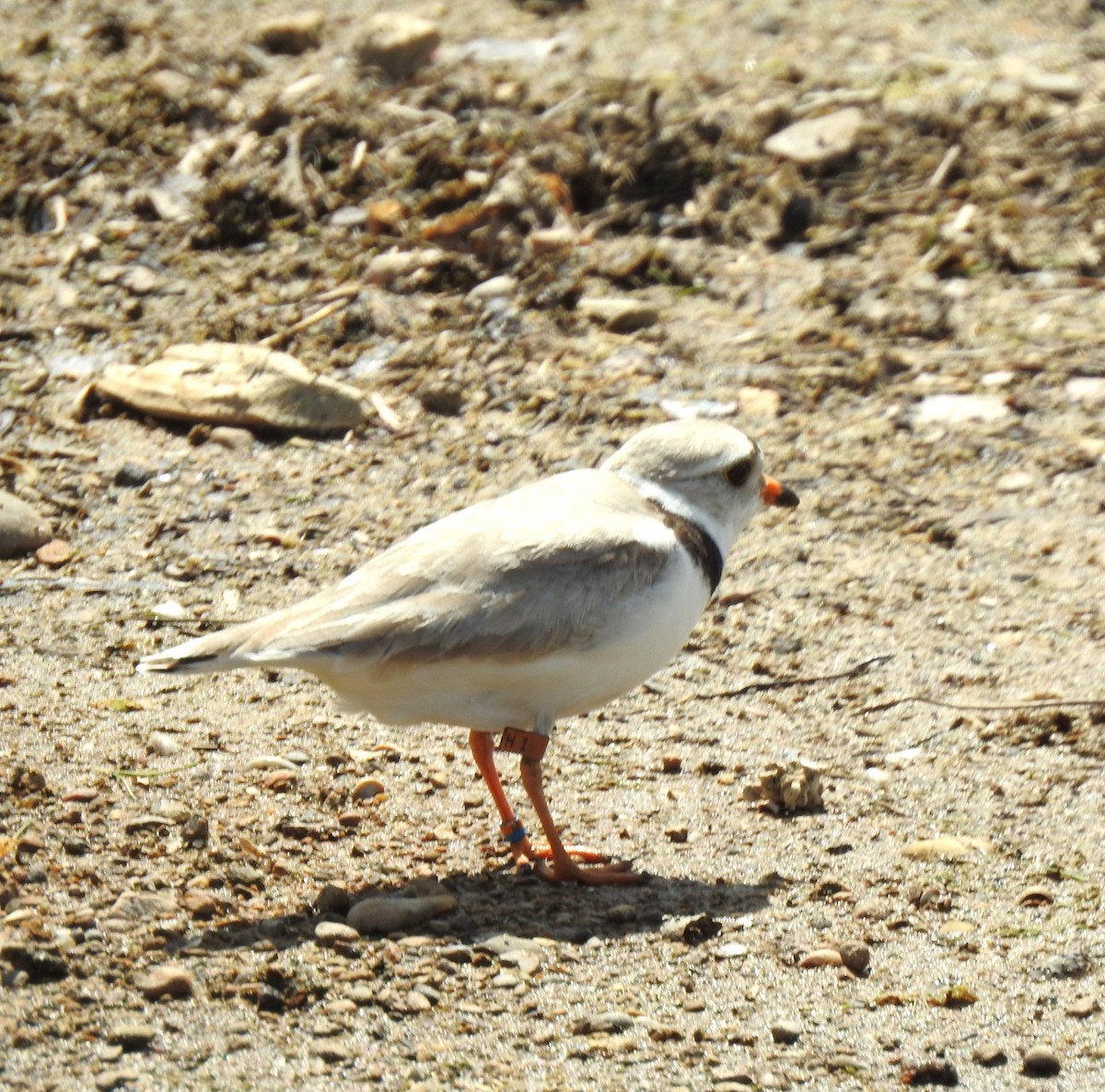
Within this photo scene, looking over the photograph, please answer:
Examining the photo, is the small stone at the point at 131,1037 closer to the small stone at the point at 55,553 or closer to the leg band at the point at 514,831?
the leg band at the point at 514,831

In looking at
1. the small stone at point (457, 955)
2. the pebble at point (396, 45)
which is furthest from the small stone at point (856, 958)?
the pebble at point (396, 45)

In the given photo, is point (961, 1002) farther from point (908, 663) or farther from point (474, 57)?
point (474, 57)

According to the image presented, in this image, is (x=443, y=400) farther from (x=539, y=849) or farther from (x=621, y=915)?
(x=621, y=915)

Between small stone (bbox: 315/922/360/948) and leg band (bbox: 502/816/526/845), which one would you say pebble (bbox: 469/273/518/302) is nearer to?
leg band (bbox: 502/816/526/845)

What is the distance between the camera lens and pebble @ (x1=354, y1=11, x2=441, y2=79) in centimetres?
978

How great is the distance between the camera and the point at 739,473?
533cm

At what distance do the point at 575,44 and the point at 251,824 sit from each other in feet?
22.5

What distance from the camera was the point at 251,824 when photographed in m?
4.74

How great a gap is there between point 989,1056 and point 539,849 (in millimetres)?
1634

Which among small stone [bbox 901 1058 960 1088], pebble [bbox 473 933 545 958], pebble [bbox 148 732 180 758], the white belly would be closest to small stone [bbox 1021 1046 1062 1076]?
small stone [bbox 901 1058 960 1088]

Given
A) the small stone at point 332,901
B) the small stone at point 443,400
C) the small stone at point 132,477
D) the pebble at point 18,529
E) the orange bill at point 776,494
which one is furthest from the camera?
the small stone at point 443,400

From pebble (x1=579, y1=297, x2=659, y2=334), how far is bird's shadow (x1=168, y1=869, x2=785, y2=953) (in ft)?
12.4

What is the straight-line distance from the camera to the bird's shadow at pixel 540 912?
4.20 metres

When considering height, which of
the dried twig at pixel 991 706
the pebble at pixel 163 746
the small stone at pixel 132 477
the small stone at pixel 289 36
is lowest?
the dried twig at pixel 991 706
